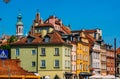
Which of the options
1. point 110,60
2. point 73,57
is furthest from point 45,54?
point 110,60

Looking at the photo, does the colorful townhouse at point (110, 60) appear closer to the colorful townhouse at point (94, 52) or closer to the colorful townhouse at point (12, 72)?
the colorful townhouse at point (94, 52)

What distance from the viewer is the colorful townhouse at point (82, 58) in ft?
281

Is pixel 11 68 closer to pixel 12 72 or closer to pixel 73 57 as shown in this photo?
pixel 12 72

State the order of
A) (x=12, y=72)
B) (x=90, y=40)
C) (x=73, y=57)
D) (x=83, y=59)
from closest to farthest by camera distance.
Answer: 1. (x=12, y=72)
2. (x=73, y=57)
3. (x=83, y=59)
4. (x=90, y=40)

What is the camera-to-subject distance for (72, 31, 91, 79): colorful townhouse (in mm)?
85713

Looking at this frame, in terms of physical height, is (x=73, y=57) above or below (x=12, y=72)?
above

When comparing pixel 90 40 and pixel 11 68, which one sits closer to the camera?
pixel 11 68

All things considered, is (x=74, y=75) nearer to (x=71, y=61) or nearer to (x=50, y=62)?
(x=71, y=61)

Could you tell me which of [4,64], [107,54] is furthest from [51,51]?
[107,54]

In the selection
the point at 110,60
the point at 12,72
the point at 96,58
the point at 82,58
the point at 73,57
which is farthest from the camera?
the point at 110,60

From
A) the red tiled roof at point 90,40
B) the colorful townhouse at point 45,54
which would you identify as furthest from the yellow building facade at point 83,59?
the colorful townhouse at point 45,54

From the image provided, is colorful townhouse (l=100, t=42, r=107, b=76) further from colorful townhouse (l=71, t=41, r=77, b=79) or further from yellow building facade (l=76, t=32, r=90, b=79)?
colorful townhouse (l=71, t=41, r=77, b=79)

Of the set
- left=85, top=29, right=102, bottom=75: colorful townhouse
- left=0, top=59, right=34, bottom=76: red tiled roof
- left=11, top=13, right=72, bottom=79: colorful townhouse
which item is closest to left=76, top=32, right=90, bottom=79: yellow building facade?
left=85, top=29, right=102, bottom=75: colorful townhouse

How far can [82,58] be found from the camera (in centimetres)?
8819
